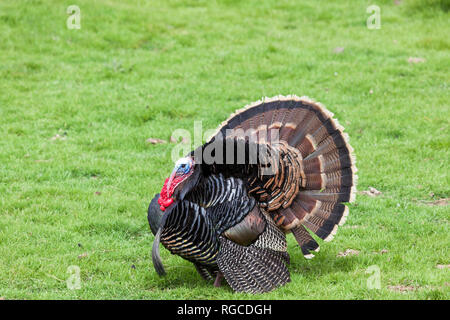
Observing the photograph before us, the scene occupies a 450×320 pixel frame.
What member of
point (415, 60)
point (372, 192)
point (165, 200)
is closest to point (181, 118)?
point (372, 192)

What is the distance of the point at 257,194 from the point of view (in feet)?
18.9

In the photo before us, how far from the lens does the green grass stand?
5.95 m

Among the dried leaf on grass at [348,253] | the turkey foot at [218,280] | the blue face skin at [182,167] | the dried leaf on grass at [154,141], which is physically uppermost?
the blue face skin at [182,167]

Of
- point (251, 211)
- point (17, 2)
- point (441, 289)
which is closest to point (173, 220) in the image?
point (251, 211)

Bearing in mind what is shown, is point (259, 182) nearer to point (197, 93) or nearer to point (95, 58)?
point (197, 93)

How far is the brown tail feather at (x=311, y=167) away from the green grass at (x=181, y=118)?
49 cm

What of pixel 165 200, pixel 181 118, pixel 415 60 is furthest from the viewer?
pixel 415 60

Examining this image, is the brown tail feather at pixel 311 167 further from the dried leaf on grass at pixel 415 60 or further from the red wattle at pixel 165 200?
the dried leaf on grass at pixel 415 60

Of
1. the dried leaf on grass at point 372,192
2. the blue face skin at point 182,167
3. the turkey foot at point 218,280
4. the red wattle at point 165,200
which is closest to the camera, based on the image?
the red wattle at point 165,200

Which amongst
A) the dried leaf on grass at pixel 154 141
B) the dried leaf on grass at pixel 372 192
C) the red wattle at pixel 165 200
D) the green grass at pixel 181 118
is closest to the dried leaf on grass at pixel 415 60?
the green grass at pixel 181 118

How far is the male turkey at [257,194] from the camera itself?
17.5 ft

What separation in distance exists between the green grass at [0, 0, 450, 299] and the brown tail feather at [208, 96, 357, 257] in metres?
0.49

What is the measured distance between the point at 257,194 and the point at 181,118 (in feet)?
15.4

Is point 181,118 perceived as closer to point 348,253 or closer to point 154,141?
point 154,141
